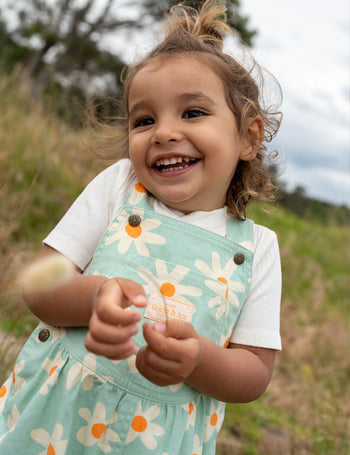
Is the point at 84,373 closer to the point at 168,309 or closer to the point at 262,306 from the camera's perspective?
the point at 168,309

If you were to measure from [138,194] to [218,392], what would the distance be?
0.58m

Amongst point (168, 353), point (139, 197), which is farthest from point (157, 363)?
point (139, 197)

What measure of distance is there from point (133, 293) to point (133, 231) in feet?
1.50

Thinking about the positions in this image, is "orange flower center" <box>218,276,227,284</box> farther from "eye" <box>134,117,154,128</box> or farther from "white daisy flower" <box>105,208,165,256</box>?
"eye" <box>134,117,154,128</box>

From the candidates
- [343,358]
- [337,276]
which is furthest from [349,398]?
[337,276]

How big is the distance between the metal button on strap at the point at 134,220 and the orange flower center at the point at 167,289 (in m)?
0.19

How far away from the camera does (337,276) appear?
6176 mm

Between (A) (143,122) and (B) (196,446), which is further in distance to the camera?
(A) (143,122)

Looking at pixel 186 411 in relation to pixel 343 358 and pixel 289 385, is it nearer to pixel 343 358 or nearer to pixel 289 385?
pixel 289 385

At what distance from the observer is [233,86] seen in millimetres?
1487

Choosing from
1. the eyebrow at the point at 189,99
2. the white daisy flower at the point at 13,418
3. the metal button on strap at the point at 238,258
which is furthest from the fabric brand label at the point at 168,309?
the eyebrow at the point at 189,99

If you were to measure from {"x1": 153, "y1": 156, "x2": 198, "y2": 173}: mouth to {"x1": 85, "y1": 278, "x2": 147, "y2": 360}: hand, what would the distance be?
54cm

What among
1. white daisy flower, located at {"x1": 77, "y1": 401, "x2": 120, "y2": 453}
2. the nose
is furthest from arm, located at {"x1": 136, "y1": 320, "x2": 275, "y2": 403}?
the nose

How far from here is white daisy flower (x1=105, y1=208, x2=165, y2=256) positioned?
4.20ft
